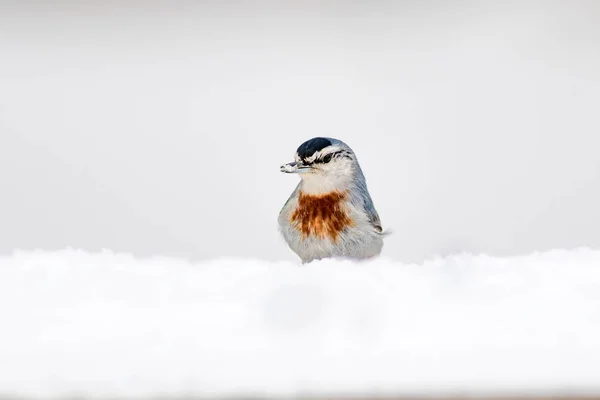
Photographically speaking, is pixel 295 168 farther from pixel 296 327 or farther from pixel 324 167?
pixel 296 327

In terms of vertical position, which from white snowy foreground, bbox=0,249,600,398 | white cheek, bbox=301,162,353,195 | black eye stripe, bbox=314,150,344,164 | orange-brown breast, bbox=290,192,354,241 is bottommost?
white snowy foreground, bbox=0,249,600,398

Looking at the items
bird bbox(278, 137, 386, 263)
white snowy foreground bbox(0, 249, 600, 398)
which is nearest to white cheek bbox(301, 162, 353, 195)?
bird bbox(278, 137, 386, 263)

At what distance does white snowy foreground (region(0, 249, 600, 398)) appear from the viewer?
1.83 feet

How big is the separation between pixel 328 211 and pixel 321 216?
0.02 metres

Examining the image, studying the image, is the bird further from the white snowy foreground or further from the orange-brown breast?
the white snowy foreground

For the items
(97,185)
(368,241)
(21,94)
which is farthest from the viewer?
(21,94)

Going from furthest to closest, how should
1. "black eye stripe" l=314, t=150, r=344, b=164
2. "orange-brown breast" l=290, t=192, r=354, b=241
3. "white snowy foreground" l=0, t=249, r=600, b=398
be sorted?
"black eye stripe" l=314, t=150, r=344, b=164, "orange-brown breast" l=290, t=192, r=354, b=241, "white snowy foreground" l=0, t=249, r=600, b=398

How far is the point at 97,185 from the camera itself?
12.8 feet

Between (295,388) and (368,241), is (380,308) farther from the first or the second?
(368,241)

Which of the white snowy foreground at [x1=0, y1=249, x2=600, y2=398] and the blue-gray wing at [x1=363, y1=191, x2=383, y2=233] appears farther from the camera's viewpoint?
the blue-gray wing at [x1=363, y1=191, x2=383, y2=233]

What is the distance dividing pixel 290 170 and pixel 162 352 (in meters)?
1.00

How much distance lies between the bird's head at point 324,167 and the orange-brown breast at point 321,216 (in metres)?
0.02

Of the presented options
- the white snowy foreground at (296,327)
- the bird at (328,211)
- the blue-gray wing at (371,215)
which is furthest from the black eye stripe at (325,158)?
the white snowy foreground at (296,327)

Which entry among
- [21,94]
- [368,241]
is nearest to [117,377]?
[368,241]
